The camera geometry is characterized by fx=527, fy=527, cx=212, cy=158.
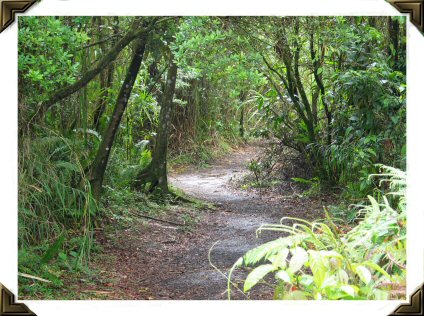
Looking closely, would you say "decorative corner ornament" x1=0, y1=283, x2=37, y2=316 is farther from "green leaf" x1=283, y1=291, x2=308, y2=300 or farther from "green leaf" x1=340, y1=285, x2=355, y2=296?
"green leaf" x1=340, y1=285, x2=355, y2=296

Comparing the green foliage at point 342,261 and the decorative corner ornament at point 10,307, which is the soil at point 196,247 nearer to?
the green foliage at point 342,261

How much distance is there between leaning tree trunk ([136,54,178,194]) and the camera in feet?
23.6

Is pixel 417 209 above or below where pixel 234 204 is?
above

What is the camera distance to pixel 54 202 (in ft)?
13.0

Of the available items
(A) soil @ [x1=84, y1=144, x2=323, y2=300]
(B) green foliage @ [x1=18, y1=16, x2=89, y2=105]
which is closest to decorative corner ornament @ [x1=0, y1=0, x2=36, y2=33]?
(B) green foliage @ [x1=18, y1=16, x2=89, y2=105]

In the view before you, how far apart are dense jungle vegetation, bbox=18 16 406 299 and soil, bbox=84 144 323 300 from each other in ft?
0.59

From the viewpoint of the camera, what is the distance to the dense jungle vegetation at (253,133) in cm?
234

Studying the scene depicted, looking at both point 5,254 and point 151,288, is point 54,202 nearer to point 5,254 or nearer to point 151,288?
point 151,288

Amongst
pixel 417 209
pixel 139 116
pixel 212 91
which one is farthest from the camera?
pixel 212 91

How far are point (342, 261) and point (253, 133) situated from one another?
6583mm

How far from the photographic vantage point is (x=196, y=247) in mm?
5094

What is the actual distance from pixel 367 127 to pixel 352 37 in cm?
96

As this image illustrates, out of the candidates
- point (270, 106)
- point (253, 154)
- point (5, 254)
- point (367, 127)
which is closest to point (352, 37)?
point (367, 127)

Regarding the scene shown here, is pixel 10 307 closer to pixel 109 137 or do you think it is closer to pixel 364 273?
pixel 364 273
